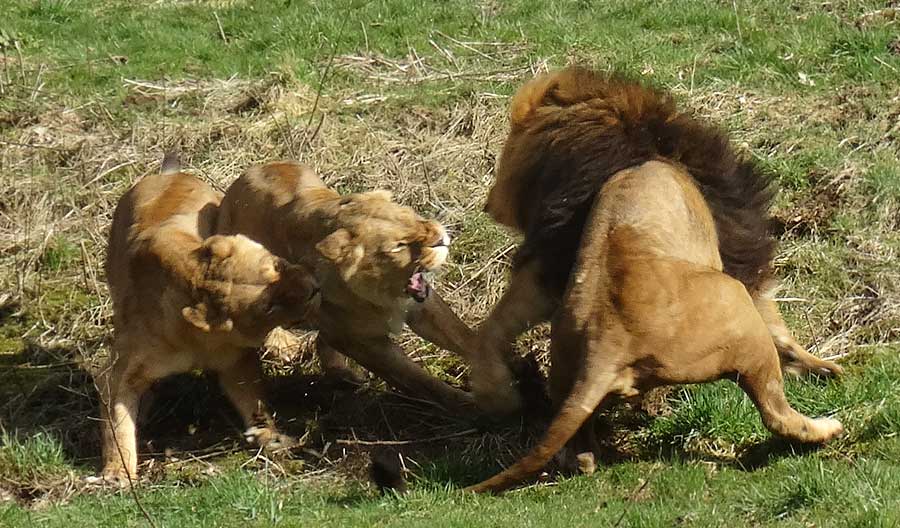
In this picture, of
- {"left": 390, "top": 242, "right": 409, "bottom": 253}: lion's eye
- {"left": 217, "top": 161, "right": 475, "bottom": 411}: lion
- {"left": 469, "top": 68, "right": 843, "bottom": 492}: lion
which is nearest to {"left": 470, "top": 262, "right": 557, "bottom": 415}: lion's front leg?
{"left": 469, "top": 68, "right": 843, "bottom": 492}: lion

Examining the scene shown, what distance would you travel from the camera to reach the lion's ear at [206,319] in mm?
6121

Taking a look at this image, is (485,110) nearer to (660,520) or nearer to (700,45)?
(700,45)

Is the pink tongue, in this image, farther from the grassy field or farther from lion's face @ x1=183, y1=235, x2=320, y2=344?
the grassy field

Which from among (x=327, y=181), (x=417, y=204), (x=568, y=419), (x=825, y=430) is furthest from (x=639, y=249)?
(x=327, y=181)

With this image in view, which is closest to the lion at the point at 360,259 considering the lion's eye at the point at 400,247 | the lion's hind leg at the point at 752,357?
the lion's eye at the point at 400,247

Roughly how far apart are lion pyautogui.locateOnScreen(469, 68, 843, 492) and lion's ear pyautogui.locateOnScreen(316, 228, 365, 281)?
784 millimetres

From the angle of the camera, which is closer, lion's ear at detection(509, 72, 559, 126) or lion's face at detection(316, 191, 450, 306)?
lion's face at detection(316, 191, 450, 306)

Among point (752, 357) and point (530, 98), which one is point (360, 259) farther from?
point (752, 357)

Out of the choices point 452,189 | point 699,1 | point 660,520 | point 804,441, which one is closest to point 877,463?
point 804,441

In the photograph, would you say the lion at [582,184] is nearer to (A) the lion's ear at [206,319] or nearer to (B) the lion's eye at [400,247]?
(B) the lion's eye at [400,247]

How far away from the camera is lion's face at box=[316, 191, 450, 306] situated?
20.3 ft

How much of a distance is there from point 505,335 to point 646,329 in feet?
3.64

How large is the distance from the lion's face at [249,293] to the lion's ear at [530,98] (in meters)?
1.32

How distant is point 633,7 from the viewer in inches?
442
